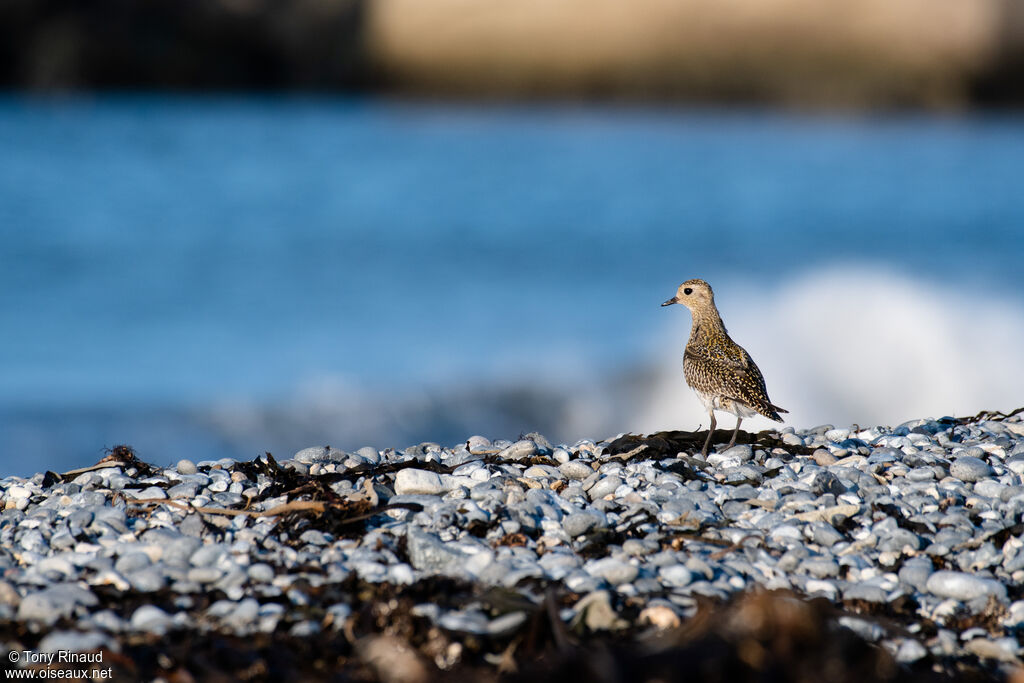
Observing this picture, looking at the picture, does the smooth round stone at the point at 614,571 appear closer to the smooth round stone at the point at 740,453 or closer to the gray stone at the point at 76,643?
the smooth round stone at the point at 740,453

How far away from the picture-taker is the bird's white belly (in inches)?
192

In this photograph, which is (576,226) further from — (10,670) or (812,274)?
(10,670)

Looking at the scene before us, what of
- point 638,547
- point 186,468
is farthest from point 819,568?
point 186,468

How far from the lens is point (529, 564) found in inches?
133

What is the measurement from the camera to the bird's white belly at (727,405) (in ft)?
16.0

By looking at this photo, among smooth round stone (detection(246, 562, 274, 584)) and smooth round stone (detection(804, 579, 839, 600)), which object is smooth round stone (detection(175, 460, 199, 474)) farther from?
smooth round stone (detection(804, 579, 839, 600))

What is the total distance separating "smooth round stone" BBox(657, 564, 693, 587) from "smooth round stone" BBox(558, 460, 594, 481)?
95cm

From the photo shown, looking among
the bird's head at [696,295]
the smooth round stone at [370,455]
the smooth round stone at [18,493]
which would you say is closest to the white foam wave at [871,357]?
the bird's head at [696,295]

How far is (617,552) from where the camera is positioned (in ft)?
11.5

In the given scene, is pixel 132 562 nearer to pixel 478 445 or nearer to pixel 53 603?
pixel 53 603

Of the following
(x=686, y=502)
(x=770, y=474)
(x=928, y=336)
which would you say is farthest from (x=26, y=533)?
(x=928, y=336)

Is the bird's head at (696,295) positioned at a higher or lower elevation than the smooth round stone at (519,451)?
higher

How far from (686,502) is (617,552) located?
0.48 meters

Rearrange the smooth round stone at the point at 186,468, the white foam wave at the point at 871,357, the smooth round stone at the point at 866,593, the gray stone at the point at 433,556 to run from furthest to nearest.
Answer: the white foam wave at the point at 871,357
the smooth round stone at the point at 186,468
the gray stone at the point at 433,556
the smooth round stone at the point at 866,593
